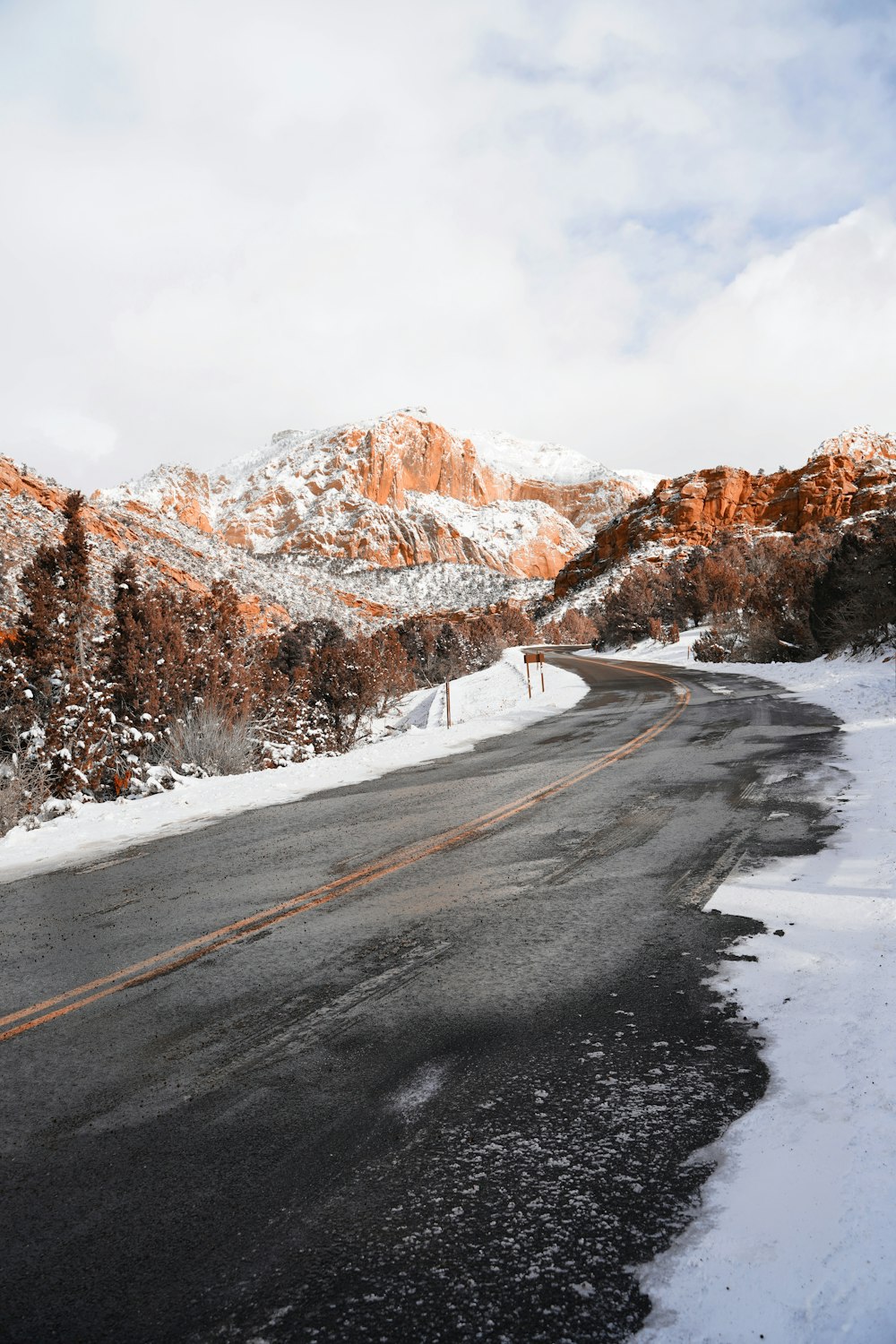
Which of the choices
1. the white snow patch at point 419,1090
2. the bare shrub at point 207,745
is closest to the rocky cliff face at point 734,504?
the bare shrub at point 207,745

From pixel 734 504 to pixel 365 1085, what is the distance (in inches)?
5398

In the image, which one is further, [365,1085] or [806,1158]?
[365,1085]

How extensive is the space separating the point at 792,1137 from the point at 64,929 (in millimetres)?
4610

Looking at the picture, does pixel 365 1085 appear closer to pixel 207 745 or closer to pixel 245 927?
pixel 245 927

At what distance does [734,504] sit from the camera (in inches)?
5032

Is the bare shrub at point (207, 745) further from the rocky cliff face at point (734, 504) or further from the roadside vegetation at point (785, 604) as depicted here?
the rocky cliff face at point (734, 504)

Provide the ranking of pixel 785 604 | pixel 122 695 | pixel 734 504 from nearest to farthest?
1. pixel 122 695
2. pixel 785 604
3. pixel 734 504

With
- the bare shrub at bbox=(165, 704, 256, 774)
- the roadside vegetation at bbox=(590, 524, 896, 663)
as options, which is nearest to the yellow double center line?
the bare shrub at bbox=(165, 704, 256, 774)

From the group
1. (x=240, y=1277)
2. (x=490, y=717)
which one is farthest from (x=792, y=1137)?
(x=490, y=717)

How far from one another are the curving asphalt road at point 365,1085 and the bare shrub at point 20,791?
3419 mm

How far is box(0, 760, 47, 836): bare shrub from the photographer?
369 inches

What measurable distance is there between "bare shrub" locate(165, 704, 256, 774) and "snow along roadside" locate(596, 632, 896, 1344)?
10351mm

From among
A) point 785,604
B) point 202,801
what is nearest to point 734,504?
point 785,604

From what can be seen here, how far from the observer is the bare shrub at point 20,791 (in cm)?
938
